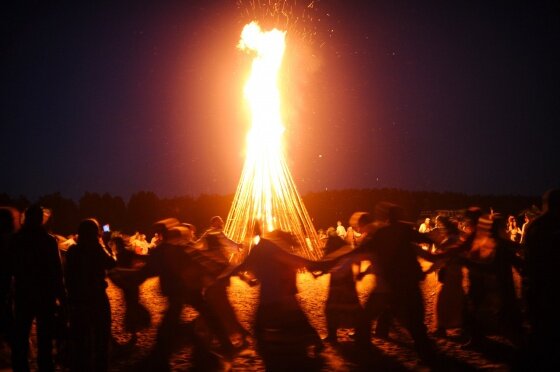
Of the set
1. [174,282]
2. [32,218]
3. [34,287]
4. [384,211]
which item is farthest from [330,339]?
[32,218]

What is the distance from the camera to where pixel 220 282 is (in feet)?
25.0

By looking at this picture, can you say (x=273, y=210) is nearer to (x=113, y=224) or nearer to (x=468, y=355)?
(x=468, y=355)

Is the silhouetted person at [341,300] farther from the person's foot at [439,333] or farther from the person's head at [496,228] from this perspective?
the person's head at [496,228]

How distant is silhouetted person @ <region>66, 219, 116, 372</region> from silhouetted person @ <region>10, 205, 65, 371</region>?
173 mm

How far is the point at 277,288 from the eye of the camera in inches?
271

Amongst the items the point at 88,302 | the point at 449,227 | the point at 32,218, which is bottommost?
the point at 88,302

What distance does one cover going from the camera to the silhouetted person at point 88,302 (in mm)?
5457

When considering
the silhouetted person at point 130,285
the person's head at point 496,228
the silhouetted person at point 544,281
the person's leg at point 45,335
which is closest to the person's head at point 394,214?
the person's head at point 496,228

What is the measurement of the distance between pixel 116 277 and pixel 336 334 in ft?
11.6

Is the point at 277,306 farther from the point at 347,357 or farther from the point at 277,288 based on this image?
the point at 347,357

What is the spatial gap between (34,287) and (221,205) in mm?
50057

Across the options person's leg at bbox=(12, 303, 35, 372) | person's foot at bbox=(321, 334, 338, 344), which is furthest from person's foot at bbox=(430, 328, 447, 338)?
person's leg at bbox=(12, 303, 35, 372)

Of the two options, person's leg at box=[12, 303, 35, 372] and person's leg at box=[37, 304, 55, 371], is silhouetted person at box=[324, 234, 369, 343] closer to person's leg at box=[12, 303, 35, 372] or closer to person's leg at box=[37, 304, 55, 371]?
person's leg at box=[37, 304, 55, 371]

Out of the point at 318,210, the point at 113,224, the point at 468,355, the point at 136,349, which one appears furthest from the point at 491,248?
the point at 113,224
